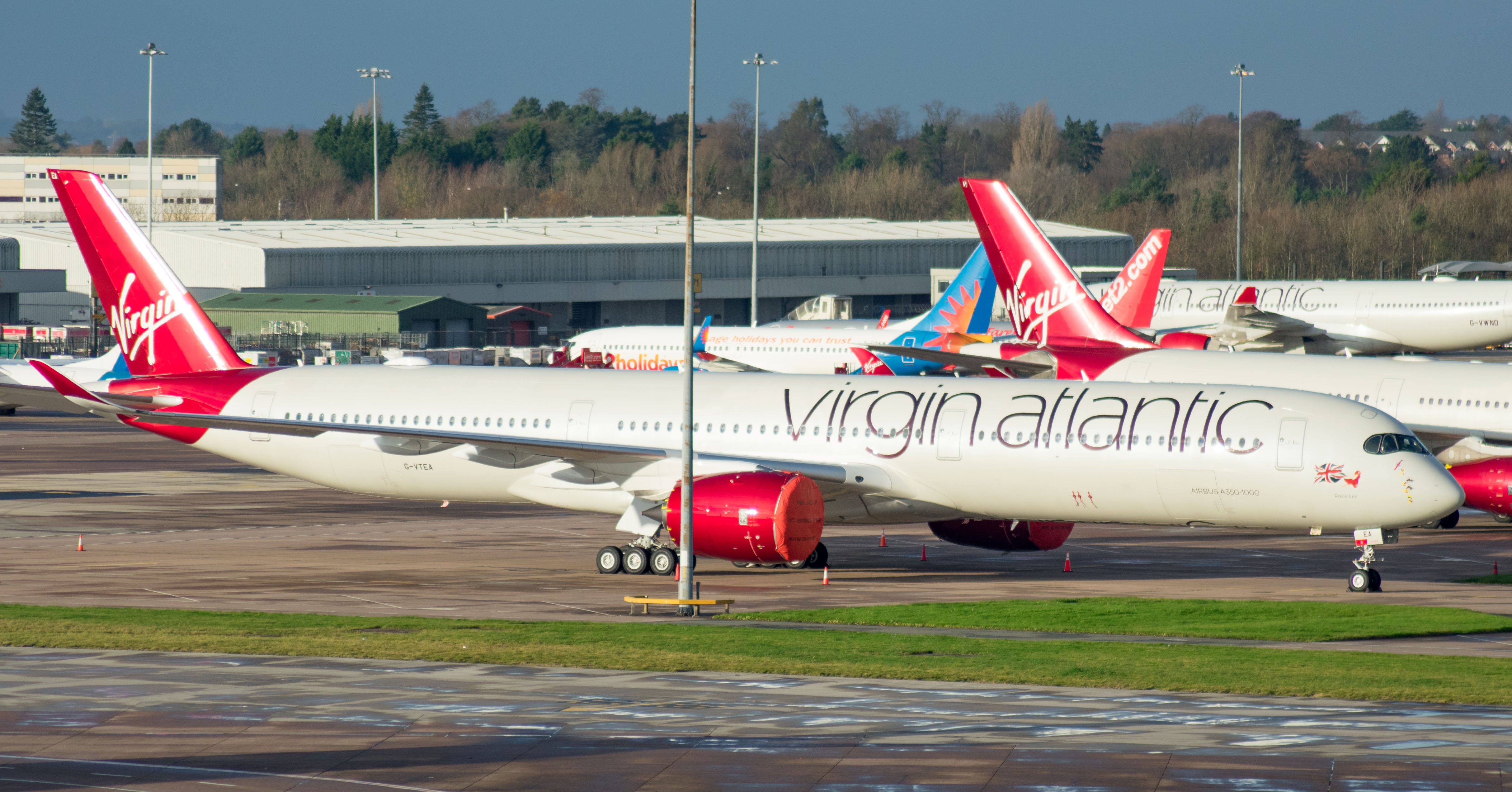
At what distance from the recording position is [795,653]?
24.1 meters

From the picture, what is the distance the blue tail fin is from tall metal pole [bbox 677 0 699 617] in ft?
146

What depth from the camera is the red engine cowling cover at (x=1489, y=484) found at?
3759 centimetres

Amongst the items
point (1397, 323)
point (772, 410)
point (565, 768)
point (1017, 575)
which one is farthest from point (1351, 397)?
point (1397, 323)

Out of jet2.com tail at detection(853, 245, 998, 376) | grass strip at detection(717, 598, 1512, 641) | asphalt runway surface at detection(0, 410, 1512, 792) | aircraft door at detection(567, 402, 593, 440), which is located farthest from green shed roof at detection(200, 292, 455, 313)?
grass strip at detection(717, 598, 1512, 641)

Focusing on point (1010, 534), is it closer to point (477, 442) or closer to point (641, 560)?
point (641, 560)

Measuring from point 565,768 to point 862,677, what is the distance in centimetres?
626

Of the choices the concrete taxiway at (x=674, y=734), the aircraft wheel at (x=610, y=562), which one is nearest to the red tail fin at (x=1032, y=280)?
the aircraft wheel at (x=610, y=562)

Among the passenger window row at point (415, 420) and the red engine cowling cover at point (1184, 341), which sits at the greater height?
the red engine cowling cover at point (1184, 341)

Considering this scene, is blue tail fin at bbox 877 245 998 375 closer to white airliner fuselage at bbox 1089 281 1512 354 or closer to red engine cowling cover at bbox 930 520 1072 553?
white airliner fuselage at bbox 1089 281 1512 354

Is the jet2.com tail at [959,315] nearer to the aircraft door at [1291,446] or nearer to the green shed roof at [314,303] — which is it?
the aircraft door at [1291,446]

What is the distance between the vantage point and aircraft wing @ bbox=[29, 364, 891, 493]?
32.9m

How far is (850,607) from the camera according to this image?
29.4 metres

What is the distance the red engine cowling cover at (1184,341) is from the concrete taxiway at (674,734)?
32647mm

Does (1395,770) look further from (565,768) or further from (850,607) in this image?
(850,607)
